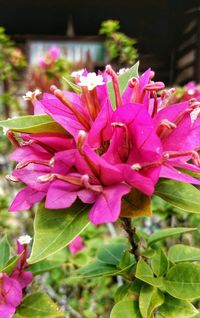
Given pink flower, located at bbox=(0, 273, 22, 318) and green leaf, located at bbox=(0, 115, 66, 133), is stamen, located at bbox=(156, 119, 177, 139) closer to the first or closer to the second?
green leaf, located at bbox=(0, 115, 66, 133)

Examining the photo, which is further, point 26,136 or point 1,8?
point 1,8

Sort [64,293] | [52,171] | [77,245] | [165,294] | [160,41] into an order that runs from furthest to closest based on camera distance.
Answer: [160,41]
[64,293]
[77,245]
[165,294]
[52,171]

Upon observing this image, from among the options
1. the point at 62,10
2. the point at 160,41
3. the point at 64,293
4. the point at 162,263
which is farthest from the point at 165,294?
the point at 62,10

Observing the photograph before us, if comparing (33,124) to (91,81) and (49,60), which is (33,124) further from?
(49,60)

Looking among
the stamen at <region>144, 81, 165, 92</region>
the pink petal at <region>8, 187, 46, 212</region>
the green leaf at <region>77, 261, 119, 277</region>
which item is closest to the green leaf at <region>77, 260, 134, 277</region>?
the green leaf at <region>77, 261, 119, 277</region>

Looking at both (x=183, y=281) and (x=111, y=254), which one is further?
(x=111, y=254)

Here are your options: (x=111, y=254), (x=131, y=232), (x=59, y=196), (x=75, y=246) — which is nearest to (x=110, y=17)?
(x=75, y=246)

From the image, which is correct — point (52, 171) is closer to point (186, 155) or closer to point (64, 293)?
point (186, 155)
